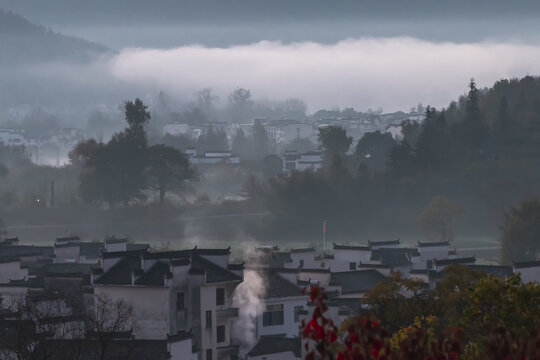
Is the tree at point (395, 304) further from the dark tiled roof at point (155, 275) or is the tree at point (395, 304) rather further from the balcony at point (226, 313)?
the dark tiled roof at point (155, 275)

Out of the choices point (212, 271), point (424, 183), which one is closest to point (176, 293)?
point (212, 271)

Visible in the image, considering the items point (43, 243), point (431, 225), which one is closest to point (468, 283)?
point (431, 225)

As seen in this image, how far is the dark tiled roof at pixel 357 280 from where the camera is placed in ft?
154

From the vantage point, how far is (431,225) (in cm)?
7744

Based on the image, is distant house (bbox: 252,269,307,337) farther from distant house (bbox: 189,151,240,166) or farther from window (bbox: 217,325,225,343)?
distant house (bbox: 189,151,240,166)

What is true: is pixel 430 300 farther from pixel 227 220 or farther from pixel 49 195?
pixel 49 195

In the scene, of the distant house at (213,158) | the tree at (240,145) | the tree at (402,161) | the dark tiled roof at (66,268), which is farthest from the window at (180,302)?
the tree at (240,145)

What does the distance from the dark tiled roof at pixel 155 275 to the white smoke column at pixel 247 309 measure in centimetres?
263

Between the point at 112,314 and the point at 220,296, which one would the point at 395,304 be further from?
the point at 220,296

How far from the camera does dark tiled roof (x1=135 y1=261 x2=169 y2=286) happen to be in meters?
38.0

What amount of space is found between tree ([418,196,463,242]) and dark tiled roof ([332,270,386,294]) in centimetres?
2824

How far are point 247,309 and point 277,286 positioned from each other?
2.45 metres

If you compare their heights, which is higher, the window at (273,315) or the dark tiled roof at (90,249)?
the dark tiled roof at (90,249)

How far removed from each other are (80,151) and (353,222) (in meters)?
18.8
